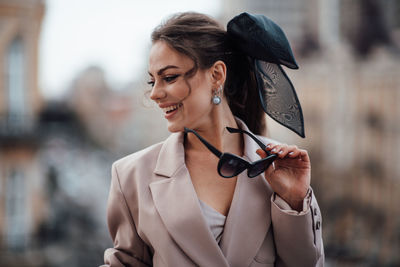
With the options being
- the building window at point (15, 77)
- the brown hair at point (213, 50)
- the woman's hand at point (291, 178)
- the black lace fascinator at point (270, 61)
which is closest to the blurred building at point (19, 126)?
the building window at point (15, 77)

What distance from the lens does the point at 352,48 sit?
12.5m

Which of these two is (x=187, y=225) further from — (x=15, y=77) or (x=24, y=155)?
(x=15, y=77)

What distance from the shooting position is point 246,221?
125 centimetres

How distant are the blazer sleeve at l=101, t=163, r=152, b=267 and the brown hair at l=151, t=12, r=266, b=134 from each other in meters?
0.42

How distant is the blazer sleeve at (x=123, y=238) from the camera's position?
4.18ft

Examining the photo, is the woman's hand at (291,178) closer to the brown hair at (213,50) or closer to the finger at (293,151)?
A: the finger at (293,151)

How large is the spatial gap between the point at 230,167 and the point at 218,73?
0.30 m

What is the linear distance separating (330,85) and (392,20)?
8.72 feet

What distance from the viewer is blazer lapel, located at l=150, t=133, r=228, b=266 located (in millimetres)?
1199

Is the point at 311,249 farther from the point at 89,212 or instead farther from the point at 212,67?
the point at 89,212

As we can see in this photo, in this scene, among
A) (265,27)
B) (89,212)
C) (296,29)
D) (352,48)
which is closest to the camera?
(265,27)

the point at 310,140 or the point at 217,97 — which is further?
the point at 310,140

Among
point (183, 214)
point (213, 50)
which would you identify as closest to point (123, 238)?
point (183, 214)

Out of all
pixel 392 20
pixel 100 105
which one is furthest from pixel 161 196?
pixel 100 105
